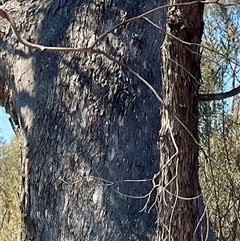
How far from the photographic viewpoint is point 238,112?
5.95 m

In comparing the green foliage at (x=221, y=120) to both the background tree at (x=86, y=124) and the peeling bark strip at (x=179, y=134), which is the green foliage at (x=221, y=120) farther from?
the peeling bark strip at (x=179, y=134)

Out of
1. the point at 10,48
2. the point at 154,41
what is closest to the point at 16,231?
the point at 10,48

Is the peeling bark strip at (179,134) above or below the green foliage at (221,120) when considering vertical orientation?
below

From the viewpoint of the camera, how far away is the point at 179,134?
212 cm

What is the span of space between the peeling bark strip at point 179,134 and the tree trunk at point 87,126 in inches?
19.5

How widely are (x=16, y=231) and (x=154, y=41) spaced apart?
3667 mm

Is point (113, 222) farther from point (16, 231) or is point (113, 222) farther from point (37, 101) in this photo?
point (16, 231)

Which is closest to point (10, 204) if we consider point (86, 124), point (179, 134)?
point (86, 124)

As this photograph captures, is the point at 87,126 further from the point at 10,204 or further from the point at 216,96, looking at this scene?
the point at 10,204

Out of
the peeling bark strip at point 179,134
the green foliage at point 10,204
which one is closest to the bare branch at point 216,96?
the peeling bark strip at point 179,134

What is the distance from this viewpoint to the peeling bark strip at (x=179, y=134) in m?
2.10

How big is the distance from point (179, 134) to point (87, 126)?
0.80m

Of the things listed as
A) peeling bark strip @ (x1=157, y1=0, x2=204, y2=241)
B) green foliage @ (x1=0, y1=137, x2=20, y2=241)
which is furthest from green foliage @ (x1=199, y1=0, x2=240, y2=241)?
peeling bark strip @ (x1=157, y1=0, x2=204, y2=241)

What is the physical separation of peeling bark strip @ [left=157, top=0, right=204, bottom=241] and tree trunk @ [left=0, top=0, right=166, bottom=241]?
496mm
